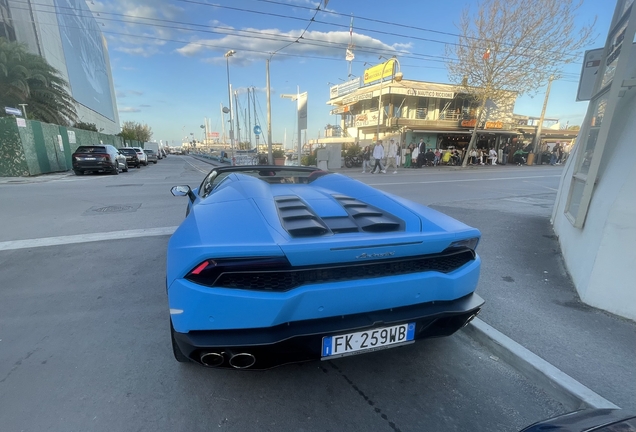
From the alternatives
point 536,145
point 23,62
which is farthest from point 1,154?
point 536,145

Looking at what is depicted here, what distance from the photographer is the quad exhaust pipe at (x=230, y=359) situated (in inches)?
61.7

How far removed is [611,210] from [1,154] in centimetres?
1997

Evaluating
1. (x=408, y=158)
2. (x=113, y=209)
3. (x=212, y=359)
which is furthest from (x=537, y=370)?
(x=408, y=158)

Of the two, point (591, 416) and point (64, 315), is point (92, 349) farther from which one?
point (591, 416)

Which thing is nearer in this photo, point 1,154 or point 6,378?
point 6,378

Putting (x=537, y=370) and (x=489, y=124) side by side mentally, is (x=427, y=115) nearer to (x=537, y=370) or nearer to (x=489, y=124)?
(x=489, y=124)

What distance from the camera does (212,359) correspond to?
63.2 inches

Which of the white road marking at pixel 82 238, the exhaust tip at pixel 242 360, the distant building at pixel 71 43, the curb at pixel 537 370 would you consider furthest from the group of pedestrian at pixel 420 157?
the distant building at pixel 71 43

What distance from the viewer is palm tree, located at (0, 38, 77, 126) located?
2011cm

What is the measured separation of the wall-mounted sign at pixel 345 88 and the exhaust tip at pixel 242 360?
29.9 metres

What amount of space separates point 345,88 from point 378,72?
4352 millimetres

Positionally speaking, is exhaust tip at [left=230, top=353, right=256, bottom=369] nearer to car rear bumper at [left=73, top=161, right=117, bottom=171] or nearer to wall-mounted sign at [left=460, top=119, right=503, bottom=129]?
car rear bumper at [left=73, top=161, right=117, bottom=171]

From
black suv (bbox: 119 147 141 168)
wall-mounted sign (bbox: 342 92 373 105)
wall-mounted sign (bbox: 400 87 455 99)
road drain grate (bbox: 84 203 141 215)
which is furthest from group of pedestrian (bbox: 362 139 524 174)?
black suv (bbox: 119 147 141 168)

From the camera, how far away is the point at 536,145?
2992 centimetres
